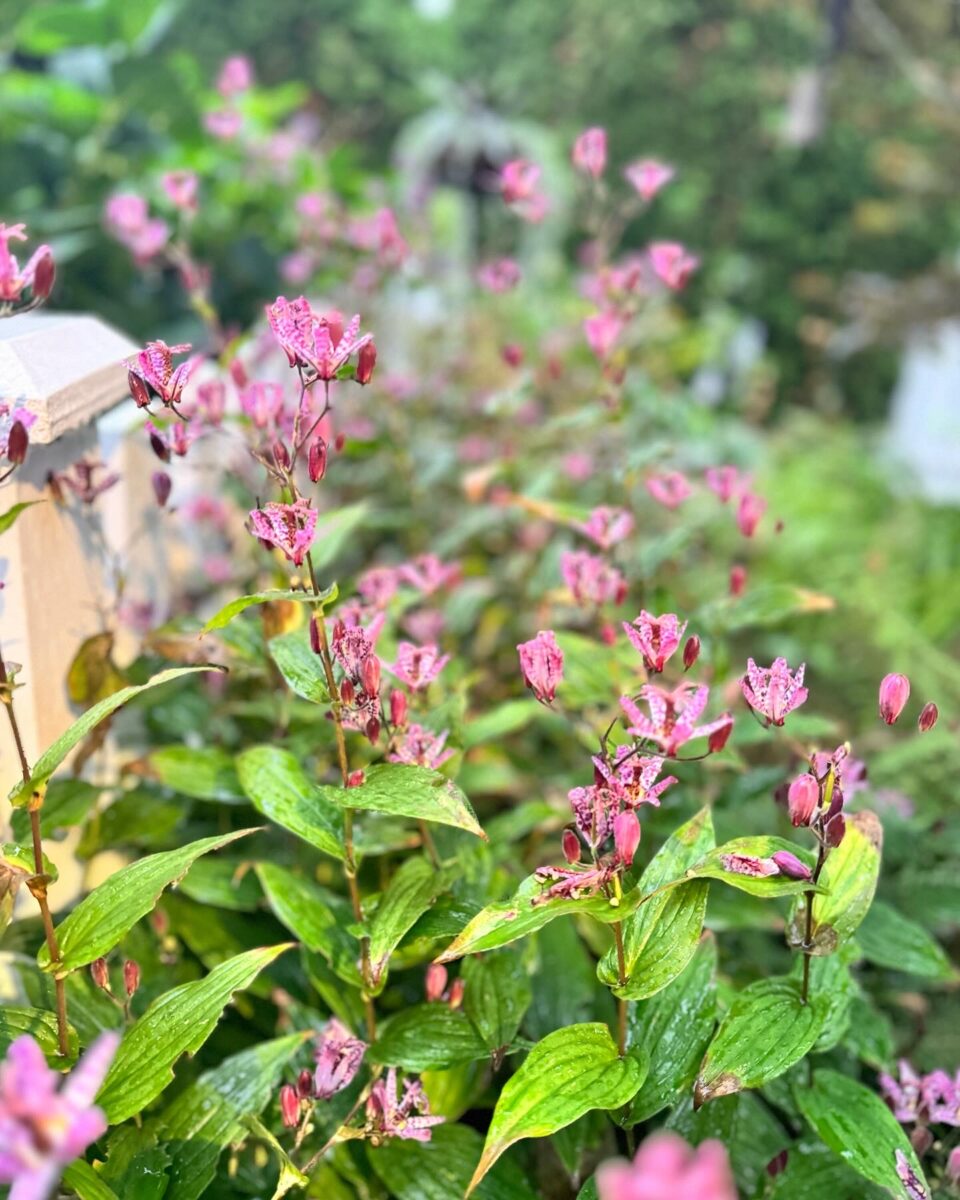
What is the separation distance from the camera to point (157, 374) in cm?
74

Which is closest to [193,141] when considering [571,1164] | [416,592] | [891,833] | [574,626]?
[574,626]

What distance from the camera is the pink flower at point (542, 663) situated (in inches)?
28.2

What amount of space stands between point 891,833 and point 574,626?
0.60 meters

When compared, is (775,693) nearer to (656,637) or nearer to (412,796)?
(656,637)

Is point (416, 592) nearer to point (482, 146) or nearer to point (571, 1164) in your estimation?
point (571, 1164)

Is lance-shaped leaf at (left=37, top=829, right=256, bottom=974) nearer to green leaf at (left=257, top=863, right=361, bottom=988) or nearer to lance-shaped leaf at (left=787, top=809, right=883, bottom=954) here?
green leaf at (left=257, top=863, right=361, bottom=988)

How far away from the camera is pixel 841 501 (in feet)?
10.5

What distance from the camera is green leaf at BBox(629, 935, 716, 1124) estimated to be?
2.46 ft

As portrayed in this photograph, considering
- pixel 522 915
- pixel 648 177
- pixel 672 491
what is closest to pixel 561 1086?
pixel 522 915

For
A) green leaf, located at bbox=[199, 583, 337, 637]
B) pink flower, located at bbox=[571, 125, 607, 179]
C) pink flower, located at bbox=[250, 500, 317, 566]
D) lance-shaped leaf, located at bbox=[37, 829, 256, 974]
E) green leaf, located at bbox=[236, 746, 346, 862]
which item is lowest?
green leaf, located at bbox=[236, 746, 346, 862]

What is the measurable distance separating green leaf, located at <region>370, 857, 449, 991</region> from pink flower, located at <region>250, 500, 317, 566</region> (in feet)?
0.94

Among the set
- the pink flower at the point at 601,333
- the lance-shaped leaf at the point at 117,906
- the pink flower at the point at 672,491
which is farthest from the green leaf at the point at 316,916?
the pink flower at the point at 601,333

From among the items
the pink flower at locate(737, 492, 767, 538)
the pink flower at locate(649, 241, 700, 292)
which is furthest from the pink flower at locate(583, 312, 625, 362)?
the pink flower at locate(737, 492, 767, 538)

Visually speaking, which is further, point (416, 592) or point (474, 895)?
point (416, 592)
